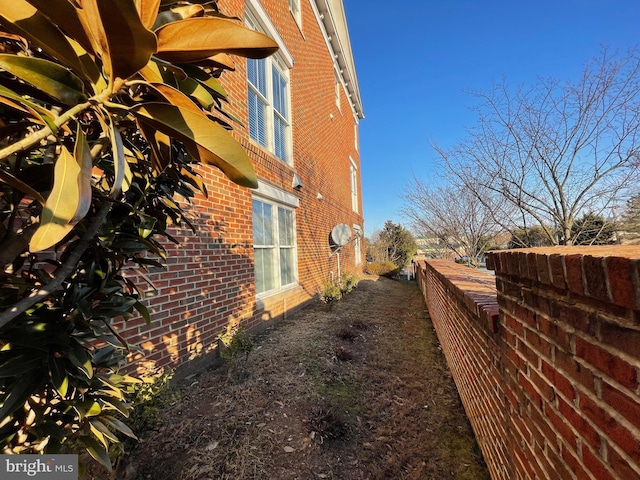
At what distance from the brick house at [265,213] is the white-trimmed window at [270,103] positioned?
0.02 m

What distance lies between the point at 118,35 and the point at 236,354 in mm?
3469

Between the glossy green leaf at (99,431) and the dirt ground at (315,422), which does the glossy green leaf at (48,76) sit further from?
the dirt ground at (315,422)

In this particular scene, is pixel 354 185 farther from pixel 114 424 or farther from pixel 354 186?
pixel 114 424

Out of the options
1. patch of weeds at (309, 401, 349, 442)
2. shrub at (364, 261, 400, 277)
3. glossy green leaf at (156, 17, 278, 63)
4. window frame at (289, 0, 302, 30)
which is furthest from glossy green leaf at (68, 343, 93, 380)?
shrub at (364, 261, 400, 277)

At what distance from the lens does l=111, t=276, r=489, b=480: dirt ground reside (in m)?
2.23

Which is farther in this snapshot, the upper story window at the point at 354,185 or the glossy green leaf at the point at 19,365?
the upper story window at the point at 354,185

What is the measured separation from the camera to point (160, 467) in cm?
210

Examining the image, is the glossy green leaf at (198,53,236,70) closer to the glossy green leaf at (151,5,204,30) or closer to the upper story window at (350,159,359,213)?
the glossy green leaf at (151,5,204,30)

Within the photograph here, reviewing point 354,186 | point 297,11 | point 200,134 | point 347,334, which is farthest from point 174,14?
point 354,186

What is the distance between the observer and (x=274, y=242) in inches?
239

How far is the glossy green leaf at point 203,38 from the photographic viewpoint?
2.47 feet

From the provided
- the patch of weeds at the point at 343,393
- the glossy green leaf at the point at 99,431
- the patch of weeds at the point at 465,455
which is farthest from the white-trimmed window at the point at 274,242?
the glossy green leaf at the point at 99,431

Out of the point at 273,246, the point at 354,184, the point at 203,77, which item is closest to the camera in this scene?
the point at 203,77

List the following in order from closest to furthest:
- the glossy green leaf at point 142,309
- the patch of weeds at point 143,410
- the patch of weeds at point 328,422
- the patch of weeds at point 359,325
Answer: the glossy green leaf at point 142,309 < the patch of weeds at point 143,410 < the patch of weeds at point 328,422 < the patch of weeds at point 359,325
